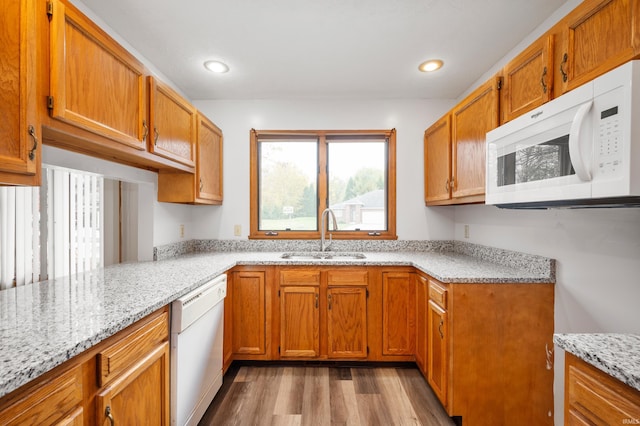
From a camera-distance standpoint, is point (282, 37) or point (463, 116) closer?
point (282, 37)

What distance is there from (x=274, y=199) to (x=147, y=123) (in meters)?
1.45

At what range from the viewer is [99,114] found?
1302 mm

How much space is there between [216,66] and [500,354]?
2.80 m

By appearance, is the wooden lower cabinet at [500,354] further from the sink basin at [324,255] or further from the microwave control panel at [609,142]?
the sink basin at [324,255]

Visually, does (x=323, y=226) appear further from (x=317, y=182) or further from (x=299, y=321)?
(x=299, y=321)

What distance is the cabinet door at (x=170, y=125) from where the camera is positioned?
1.71 metres

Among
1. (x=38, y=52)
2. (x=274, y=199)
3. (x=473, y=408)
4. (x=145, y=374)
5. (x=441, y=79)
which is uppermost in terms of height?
(x=441, y=79)

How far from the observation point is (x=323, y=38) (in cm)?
189

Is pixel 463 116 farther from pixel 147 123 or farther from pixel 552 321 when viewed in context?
pixel 147 123

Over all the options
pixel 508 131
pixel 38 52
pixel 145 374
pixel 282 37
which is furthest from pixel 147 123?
pixel 508 131

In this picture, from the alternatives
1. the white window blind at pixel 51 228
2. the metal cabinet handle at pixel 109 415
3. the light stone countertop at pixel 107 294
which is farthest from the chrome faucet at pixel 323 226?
the metal cabinet handle at pixel 109 415

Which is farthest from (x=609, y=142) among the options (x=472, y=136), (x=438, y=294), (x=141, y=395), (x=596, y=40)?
(x=141, y=395)

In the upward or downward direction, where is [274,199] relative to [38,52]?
downward

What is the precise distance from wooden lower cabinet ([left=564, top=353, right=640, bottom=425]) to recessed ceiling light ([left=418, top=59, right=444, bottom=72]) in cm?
204
